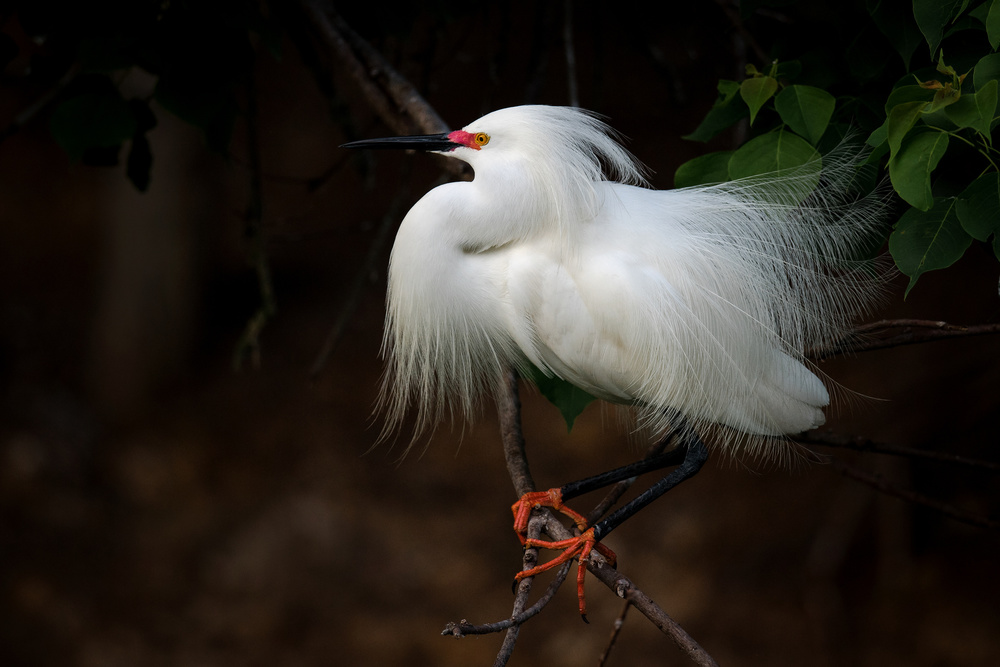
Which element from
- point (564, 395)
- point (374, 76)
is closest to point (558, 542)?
point (564, 395)

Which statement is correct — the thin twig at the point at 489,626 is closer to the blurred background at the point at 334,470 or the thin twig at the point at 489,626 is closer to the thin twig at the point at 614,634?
the thin twig at the point at 614,634

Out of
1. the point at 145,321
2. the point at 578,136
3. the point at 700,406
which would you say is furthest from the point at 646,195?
the point at 145,321

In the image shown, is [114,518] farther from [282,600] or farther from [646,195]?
[646,195]

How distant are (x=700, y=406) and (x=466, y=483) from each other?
6.63 feet

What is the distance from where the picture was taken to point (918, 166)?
772mm

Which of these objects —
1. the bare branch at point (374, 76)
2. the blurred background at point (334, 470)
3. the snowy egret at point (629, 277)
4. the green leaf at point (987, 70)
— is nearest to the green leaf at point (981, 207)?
the green leaf at point (987, 70)

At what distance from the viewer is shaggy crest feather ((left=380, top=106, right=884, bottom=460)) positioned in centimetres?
104

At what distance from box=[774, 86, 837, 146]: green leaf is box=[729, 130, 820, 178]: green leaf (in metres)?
0.02

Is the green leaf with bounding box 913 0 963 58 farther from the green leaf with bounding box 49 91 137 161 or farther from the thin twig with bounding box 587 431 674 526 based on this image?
the green leaf with bounding box 49 91 137 161

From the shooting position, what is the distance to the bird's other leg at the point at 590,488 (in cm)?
101

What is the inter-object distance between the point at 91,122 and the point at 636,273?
89 cm

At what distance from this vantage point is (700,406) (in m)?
1.11

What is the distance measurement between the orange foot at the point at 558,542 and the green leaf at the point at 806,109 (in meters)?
0.59

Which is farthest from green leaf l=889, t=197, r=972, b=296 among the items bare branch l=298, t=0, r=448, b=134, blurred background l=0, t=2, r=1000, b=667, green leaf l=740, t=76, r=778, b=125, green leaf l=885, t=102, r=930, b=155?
blurred background l=0, t=2, r=1000, b=667
